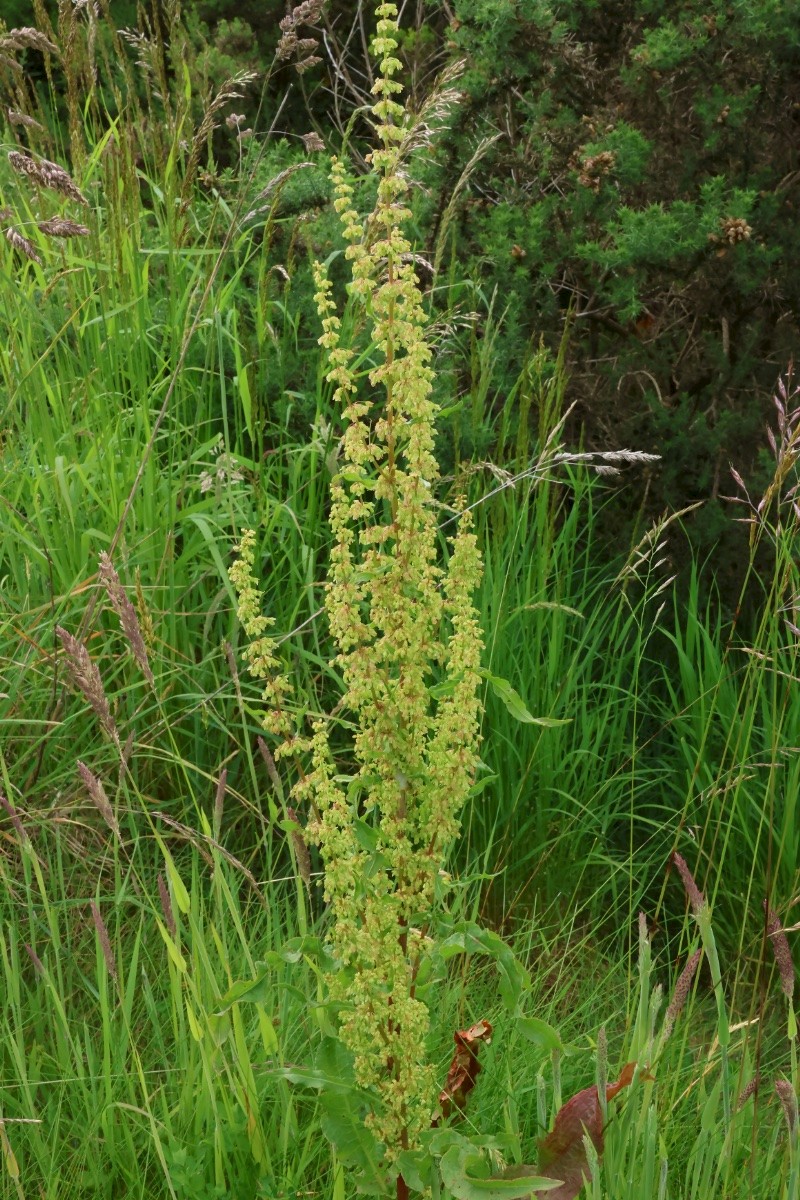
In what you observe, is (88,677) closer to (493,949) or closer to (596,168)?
(493,949)

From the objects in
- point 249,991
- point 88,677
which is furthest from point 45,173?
point 249,991

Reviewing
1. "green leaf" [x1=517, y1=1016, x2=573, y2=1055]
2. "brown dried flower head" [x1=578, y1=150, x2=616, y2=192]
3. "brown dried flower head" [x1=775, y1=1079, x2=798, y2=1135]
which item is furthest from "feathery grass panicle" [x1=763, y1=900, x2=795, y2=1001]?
"brown dried flower head" [x1=578, y1=150, x2=616, y2=192]

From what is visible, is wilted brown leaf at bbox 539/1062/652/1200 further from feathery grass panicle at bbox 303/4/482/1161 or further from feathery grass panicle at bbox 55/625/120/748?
feathery grass panicle at bbox 55/625/120/748

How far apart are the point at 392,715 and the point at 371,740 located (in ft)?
0.14

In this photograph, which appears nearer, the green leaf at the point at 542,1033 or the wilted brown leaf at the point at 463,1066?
the green leaf at the point at 542,1033

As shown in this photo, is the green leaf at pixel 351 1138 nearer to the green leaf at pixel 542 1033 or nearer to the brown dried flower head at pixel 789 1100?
the green leaf at pixel 542 1033

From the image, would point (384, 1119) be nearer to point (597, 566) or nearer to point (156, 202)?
point (597, 566)

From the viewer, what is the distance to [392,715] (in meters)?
1.66

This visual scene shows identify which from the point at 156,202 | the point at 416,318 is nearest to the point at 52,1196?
the point at 416,318

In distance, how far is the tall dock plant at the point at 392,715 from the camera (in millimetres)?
1582

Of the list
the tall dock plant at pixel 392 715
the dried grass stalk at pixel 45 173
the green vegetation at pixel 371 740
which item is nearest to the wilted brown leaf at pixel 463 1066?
the green vegetation at pixel 371 740

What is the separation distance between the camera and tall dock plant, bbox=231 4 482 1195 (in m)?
1.58

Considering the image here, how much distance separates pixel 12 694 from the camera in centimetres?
262

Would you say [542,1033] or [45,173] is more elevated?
[45,173]
